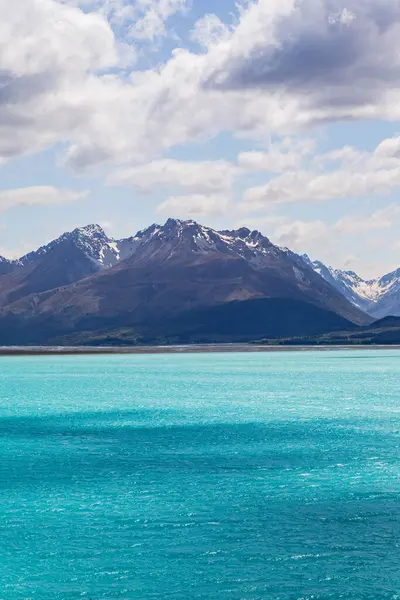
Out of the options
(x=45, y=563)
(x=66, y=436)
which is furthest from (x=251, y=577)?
(x=66, y=436)

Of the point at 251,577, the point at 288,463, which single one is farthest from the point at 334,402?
the point at 251,577

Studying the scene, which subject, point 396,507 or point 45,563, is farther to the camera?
point 396,507

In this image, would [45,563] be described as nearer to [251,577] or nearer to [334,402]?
[251,577]

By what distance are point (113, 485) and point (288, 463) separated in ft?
59.3

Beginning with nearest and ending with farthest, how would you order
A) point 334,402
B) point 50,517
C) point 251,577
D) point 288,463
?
point 251,577 < point 50,517 < point 288,463 < point 334,402

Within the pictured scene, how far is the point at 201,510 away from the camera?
5788cm

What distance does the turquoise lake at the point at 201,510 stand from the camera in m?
43.3

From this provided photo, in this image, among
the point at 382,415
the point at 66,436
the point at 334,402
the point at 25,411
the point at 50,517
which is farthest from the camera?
the point at 334,402

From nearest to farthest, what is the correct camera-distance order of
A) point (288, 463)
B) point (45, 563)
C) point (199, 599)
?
point (199, 599)
point (45, 563)
point (288, 463)

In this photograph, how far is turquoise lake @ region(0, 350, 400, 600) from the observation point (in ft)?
142

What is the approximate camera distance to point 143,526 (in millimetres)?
54031

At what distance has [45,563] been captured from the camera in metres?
47.0

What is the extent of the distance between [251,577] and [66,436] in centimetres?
6118

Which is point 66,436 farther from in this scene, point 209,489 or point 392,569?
point 392,569
